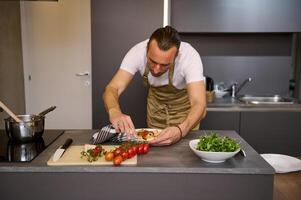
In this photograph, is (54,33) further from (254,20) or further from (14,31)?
(254,20)

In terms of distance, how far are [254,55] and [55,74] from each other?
2153 mm

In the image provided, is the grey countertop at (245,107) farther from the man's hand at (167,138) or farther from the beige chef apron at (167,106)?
the man's hand at (167,138)

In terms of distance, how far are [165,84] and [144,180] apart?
35.4 inches

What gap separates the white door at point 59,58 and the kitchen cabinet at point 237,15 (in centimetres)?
115

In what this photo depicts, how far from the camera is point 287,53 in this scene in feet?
10.3

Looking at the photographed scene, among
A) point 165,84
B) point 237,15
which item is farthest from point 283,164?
point 237,15

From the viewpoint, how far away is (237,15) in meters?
2.76

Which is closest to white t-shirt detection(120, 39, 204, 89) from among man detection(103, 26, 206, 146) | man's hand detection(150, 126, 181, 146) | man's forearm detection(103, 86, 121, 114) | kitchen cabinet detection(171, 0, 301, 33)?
man detection(103, 26, 206, 146)

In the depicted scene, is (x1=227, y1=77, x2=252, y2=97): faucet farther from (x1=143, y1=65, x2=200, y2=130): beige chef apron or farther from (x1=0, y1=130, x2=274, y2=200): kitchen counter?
(x1=0, y1=130, x2=274, y2=200): kitchen counter

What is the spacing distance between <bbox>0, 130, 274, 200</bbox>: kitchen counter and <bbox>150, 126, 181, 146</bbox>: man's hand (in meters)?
0.19

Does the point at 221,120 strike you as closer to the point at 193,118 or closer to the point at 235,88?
the point at 235,88

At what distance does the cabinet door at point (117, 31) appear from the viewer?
2875mm

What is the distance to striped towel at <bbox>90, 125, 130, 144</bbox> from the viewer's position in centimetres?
141

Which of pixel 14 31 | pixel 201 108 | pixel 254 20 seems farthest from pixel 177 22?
pixel 14 31
